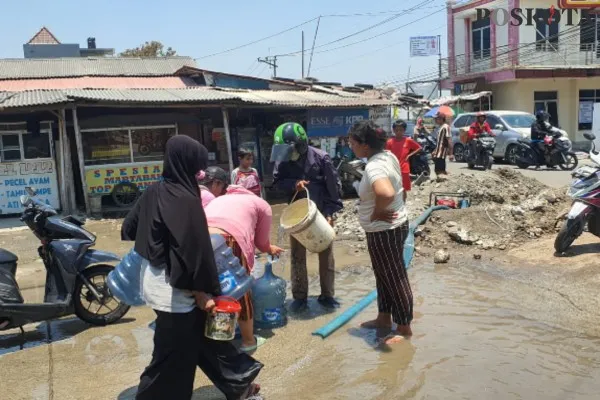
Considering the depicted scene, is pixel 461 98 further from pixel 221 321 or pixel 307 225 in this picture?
pixel 221 321

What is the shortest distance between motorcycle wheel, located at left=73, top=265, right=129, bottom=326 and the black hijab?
94.5 inches

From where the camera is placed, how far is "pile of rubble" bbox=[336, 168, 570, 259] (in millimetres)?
7414

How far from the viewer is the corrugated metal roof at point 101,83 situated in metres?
16.3

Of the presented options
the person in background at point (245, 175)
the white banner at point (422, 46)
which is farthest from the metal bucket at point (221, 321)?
the white banner at point (422, 46)

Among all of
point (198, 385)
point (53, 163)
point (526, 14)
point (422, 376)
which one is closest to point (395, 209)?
point (422, 376)

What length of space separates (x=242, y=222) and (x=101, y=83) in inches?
595

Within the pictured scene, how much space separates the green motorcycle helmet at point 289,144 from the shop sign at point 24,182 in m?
9.43

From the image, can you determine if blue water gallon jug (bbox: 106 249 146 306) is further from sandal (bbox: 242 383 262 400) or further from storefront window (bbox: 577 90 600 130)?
storefront window (bbox: 577 90 600 130)

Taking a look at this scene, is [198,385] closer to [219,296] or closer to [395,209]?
[219,296]

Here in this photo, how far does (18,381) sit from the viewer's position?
4.05 metres

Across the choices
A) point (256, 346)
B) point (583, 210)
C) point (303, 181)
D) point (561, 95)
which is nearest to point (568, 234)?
point (583, 210)

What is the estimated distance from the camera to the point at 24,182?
1293 centimetres

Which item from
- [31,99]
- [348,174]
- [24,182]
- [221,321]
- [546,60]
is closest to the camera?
[221,321]

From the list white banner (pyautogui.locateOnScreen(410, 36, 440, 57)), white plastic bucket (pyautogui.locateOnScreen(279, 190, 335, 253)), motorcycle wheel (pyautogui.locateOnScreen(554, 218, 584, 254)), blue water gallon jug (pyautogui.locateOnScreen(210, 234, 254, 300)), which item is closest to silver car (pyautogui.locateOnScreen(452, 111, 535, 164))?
motorcycle wheel (pyautogui.locateOnScreen(554, 218, 584, 254))
